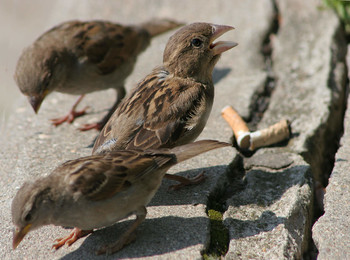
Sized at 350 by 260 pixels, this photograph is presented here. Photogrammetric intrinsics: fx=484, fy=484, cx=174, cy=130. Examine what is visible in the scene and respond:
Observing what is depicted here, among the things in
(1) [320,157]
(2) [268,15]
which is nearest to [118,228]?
(1) [320,157]

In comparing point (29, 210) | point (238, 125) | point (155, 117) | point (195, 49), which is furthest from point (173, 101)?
point (29, 210)

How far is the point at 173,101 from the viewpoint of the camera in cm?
358

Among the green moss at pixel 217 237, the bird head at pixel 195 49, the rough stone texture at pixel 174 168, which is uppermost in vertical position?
the bird head at pixel 195 49

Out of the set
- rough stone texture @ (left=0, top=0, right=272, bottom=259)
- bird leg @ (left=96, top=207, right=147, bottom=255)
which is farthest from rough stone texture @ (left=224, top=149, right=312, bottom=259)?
bird leg @ (left=96, top=207, right=147, bottom=255)

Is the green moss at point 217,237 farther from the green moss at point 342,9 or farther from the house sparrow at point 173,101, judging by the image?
the green moss at point 342,9

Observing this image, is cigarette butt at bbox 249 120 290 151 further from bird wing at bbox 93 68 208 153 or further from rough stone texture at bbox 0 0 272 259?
bird wing at bbox 93 68 208 153

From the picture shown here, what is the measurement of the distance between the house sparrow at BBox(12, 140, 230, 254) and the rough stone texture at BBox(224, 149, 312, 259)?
23.2 inches

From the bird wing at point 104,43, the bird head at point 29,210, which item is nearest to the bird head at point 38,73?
the bird wing at point 104,43

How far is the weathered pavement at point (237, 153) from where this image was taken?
3.05 m

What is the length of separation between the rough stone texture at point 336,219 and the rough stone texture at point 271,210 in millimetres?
147

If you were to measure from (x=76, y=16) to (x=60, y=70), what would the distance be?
2167mm

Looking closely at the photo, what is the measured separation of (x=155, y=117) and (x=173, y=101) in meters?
0.21

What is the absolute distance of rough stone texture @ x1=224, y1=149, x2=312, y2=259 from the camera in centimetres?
300

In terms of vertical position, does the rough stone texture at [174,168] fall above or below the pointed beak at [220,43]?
below
